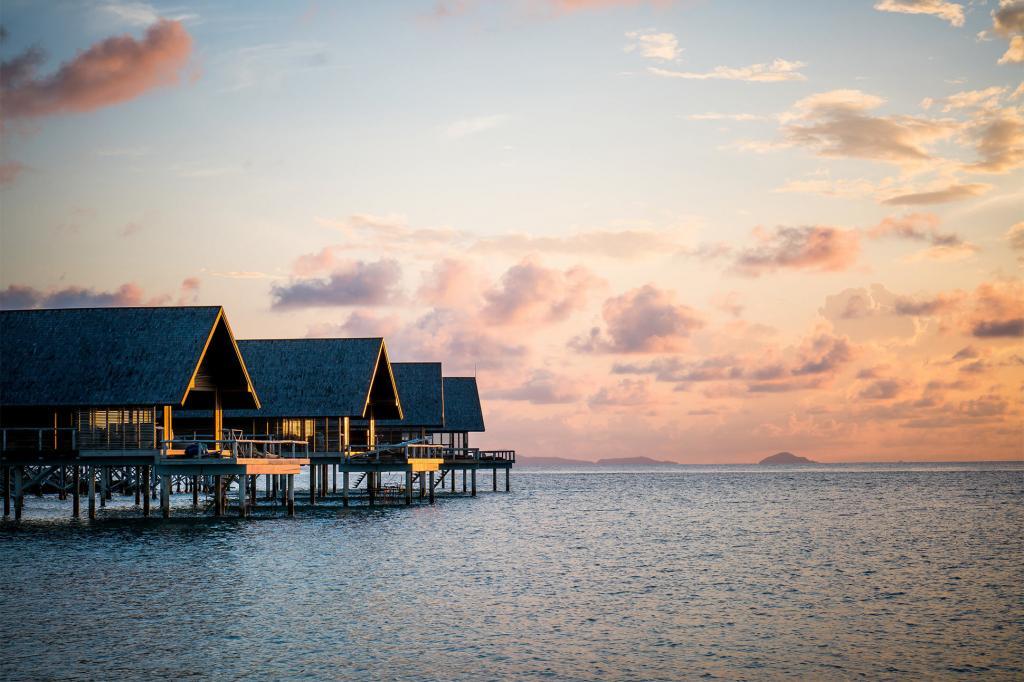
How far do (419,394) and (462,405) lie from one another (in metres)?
10.7

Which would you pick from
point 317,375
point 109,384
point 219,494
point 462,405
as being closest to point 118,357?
point 109,384

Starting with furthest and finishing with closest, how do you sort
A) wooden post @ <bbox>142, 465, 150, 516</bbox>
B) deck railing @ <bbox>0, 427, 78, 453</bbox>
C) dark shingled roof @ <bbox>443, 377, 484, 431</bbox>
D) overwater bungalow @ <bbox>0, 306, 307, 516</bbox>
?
dark shingled roof @ <bbox>443, 377, 484, 431</bbox>, wooden post @ <bbox>142, 465, 150, 516</bbox>, deck railing @ <bbox>0, 427, 78, 453</bbox>, overwater bungalow @ <bbox>0, 306, 307, 516</bbox>

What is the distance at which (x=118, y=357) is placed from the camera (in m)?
41.9

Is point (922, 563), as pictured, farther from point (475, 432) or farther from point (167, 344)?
point (475, 432)

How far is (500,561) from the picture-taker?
3231cm

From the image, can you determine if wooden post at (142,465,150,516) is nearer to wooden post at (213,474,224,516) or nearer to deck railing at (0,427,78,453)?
wooden post at (213,474,224,516)

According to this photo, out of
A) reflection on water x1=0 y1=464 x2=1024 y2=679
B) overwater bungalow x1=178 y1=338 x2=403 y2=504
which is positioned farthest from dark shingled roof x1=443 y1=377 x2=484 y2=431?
reflection on water x1=0 y1=464 x2=1024 y2=679

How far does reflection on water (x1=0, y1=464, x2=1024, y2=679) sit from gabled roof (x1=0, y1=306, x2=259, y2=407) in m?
5.00

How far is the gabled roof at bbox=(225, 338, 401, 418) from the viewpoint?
172ft

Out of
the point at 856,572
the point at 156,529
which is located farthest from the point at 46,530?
the point at 856,572

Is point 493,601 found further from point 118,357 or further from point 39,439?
point 39,439

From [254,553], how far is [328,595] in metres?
7.96

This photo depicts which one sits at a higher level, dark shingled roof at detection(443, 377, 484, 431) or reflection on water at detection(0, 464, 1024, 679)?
dark shingled roof at detection(443, 377, 484, 431)

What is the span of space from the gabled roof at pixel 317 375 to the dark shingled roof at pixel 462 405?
2267cm
